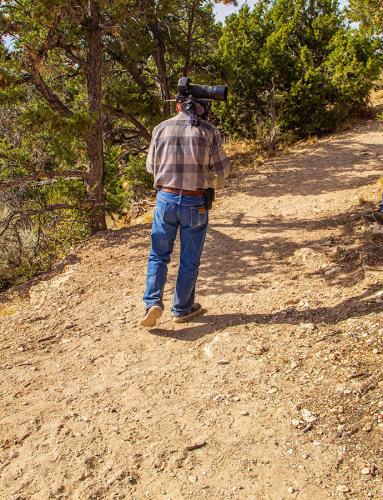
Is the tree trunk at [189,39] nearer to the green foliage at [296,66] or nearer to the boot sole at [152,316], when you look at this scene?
the green foliage at [296,66]

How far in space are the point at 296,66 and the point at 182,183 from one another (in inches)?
382

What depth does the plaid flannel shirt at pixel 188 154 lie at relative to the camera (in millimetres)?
3639

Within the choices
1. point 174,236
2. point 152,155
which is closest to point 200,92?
point 152,155

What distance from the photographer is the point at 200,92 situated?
365 cm

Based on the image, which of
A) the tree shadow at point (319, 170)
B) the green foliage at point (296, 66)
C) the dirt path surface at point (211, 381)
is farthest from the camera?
the green foliage at point (296, 66)

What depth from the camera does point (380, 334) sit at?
335cm

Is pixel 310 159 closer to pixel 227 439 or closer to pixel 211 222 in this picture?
pixel 211 222

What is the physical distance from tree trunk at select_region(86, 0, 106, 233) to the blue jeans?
10.5 feet

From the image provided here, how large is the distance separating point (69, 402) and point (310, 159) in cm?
861

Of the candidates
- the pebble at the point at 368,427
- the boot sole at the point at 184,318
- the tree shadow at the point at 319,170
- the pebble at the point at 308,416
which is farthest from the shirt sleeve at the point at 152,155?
the tree shadow at the point at 319,170

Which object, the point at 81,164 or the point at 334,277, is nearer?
the point at 334,277

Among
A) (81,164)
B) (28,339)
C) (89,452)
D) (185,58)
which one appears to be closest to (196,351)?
(89,452)

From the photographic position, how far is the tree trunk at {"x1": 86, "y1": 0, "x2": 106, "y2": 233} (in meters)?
6.61

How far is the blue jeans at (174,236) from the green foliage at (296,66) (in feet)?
28.7
